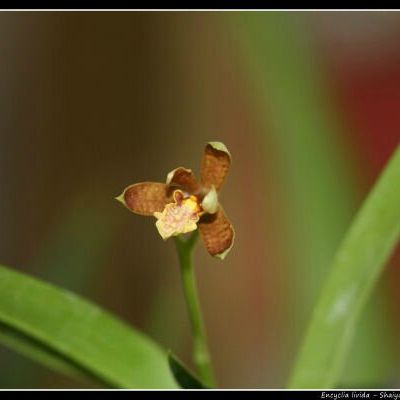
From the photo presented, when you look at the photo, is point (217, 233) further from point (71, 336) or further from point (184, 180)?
point (71, 336)

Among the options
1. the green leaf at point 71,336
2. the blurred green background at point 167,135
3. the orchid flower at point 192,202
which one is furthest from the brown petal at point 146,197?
the blurred green background at point 167,135

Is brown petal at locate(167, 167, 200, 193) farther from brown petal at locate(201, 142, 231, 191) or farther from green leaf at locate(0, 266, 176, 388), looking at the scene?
green leaf at locate(0, 266, 176, 388)

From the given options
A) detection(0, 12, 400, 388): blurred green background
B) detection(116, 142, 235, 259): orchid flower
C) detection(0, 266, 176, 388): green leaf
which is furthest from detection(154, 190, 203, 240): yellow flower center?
detection(0, 12, 400, 388): blurred green background

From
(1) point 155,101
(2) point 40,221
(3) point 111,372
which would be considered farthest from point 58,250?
(1) point 155,101

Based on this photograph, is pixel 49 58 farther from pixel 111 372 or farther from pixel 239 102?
pixel 111 372

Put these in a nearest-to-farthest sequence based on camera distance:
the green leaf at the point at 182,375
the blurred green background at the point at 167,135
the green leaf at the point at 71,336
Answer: the green leaf at the point at 182,375 < the green leaf at the point at 71,336 < the blurred green background at the point at 167,135

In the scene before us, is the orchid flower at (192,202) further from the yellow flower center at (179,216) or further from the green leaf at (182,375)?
the green leaf at (182,375)

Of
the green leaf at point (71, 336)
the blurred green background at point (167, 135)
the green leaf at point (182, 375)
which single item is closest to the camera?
the green leaf at point (182, 375)
